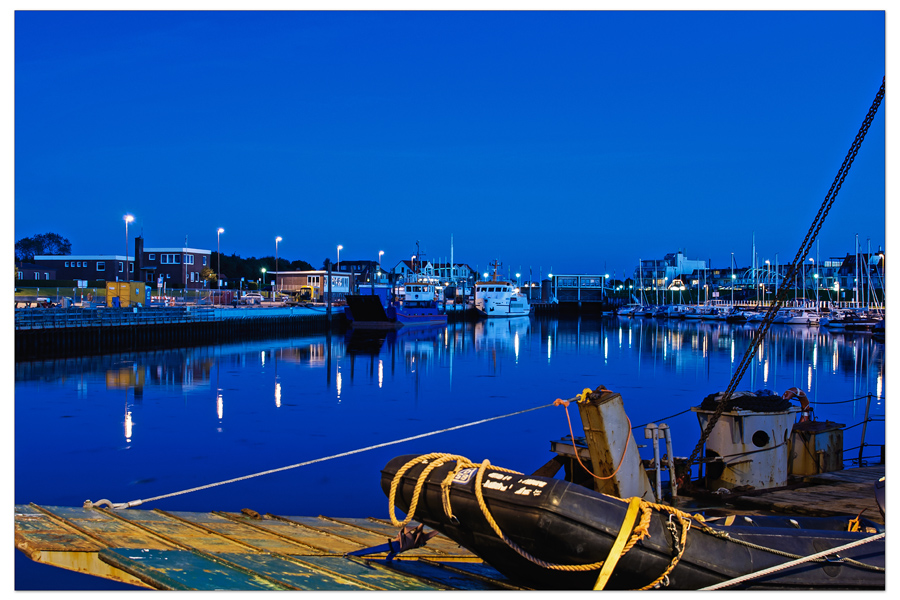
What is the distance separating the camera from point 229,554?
17.9 feet

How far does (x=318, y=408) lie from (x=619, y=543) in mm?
16158

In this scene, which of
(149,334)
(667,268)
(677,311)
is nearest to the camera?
(149,334)

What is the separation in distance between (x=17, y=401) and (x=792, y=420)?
68.6 ft

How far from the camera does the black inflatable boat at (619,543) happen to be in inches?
181

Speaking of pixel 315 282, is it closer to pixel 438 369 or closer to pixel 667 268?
pixel 438 369

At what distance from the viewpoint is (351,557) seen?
226 inches

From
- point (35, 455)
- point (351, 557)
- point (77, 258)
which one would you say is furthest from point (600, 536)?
point (77, 258)

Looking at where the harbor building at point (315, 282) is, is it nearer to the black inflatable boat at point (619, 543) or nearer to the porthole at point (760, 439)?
the porthole at point (760, 439)

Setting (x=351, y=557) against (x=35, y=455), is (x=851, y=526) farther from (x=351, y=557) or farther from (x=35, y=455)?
(x=35, y=455)

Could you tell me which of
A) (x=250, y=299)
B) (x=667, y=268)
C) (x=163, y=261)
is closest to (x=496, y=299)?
(x=250, y=299)

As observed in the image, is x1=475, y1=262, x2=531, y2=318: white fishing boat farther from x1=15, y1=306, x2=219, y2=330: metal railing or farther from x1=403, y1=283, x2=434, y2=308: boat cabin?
x1=15, y1=306, x2=219, y2=330: metal railing

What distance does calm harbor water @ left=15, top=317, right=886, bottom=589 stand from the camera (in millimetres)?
11430

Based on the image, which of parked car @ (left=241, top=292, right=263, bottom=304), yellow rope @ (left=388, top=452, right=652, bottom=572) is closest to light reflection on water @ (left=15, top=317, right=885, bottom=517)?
yellow rope @ (left=388, top=452, right=652, bottom=572)
